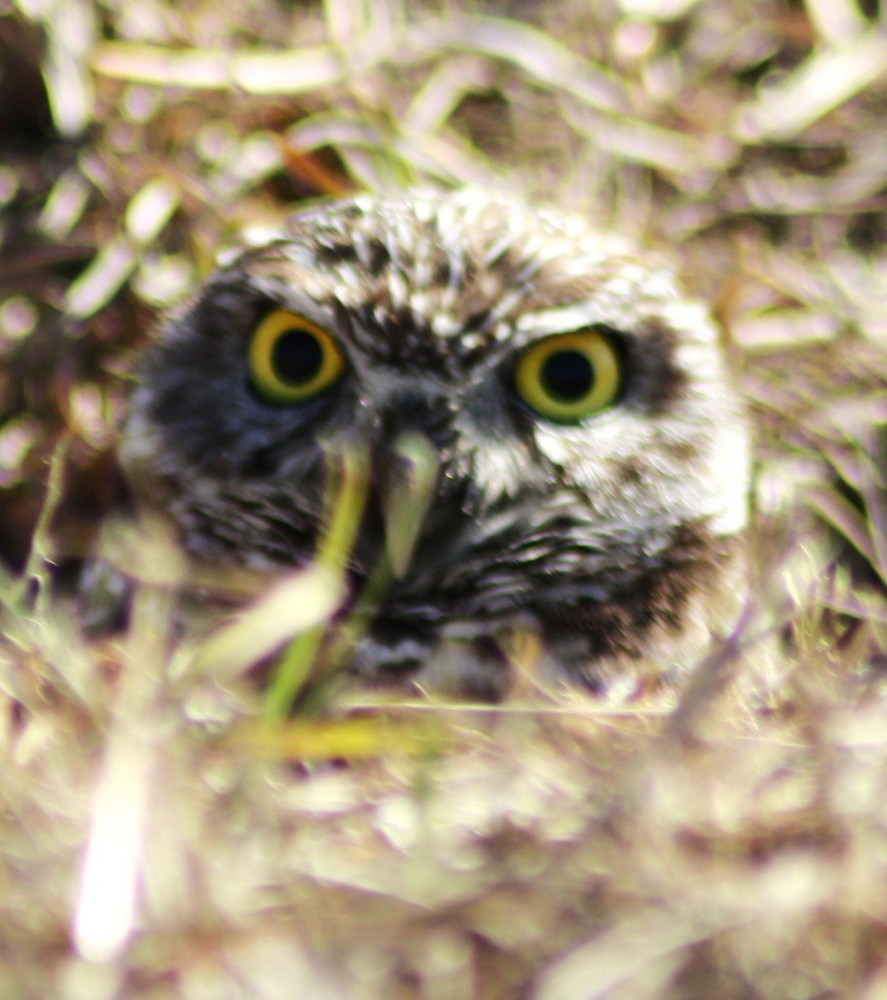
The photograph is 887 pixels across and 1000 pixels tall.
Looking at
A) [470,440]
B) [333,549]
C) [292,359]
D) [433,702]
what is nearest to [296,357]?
[292,359]

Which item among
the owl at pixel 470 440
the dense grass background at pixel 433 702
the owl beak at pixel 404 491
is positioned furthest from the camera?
the owl at pixel 470 440

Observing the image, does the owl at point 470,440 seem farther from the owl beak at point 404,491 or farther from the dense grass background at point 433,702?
the dense grass background at point 433,702

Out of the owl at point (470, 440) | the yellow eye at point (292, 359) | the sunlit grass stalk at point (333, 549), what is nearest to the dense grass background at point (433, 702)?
the sunlit grass stalk at point (333, 549)

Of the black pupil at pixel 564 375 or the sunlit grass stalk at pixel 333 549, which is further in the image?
the black pupil at pixel 564 375

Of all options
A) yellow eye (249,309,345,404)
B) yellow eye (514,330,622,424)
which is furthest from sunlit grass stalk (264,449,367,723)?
yellow eye (514,330,622,424)

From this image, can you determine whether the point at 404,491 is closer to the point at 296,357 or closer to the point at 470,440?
the point at 470,440

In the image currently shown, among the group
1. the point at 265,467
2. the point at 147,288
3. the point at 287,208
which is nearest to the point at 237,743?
the point at 265,467

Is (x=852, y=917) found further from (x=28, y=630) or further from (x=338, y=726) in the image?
(x=28, y=630)
